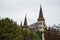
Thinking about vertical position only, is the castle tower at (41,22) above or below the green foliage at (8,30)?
above

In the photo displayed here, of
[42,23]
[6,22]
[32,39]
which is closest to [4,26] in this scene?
[6,22]

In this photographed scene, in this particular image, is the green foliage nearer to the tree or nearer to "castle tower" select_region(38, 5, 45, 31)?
the tree

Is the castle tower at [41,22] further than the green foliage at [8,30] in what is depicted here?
Yes

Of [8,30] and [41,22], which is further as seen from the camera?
[41,22]

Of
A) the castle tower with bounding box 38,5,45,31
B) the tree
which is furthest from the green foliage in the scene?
the castle tower with bounding box 38,5,45,31

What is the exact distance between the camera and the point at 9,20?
5566cm

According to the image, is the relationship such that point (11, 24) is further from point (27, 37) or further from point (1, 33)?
point (27, 37)

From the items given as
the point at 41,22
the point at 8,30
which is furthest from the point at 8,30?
the point at 41,22

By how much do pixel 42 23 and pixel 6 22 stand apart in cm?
7661

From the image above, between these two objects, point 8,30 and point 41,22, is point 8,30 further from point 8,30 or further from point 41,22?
point 41,22

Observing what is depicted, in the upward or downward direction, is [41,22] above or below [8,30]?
above

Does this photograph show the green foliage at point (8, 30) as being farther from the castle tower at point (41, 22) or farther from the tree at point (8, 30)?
the castle tower at point (41, 22)

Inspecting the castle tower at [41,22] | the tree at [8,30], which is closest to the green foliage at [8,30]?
the tree at [8,30]

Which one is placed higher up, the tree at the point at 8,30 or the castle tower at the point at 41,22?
the castle tower at the point at 41,22
